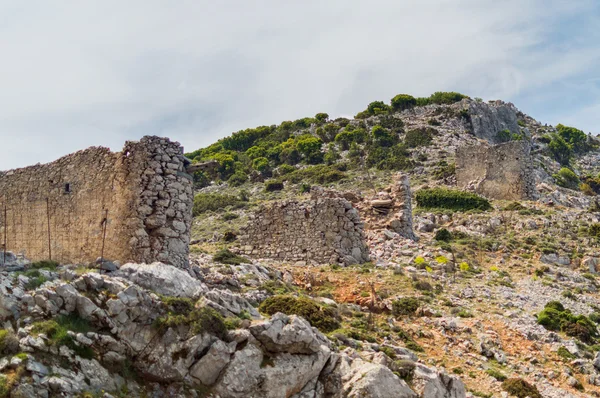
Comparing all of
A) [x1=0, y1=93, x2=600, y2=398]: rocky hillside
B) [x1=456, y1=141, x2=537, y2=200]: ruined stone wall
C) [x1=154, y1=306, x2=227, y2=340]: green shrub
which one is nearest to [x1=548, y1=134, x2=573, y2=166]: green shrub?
[x1=456, y1=141, x2=537, y2=200]: ruined stone wall

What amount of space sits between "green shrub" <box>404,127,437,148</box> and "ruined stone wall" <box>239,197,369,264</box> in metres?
38.2

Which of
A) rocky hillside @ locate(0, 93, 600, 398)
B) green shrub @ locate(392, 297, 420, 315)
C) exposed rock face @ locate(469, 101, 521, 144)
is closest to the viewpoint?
rocky hillside @ locate(0, 93, 600, 398)

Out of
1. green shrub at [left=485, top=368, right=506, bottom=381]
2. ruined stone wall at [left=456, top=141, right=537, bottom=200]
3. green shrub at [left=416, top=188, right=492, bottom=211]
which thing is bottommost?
green shrub at [left=485, top=368, right=506, bottom=381]

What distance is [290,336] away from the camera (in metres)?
10.6

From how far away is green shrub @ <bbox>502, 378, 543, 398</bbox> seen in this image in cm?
1285

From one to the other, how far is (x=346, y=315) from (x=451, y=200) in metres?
21.1

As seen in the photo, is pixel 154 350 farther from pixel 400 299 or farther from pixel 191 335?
pixel 400 299

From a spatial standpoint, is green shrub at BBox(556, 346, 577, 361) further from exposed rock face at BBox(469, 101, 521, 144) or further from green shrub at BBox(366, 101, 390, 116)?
green shrub at BBox(366, 101, 390, 116)

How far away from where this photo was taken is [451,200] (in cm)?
3534

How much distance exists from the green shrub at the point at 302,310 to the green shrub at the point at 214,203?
2897cm

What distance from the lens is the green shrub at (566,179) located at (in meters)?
54.8

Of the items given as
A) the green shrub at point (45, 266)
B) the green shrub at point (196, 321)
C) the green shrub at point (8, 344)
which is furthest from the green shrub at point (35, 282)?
the green shrub at point (196, 321)

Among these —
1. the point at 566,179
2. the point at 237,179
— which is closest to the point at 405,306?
the point at 237,179

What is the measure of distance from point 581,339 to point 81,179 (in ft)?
42.9
